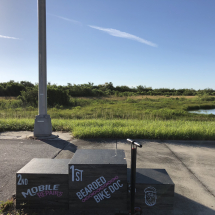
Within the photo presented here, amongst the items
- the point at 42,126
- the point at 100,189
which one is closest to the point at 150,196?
the point at 100,189

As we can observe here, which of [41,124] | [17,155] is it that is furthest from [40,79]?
[17,155]

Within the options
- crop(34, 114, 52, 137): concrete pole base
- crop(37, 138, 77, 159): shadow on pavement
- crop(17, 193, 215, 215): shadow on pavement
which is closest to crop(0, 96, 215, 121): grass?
crop(34, 114, 52, 137): concrete pole base

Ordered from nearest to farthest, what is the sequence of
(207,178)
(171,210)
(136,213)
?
(136,213)
(171,210)
(207,178)

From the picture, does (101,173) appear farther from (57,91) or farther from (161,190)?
(57,91)

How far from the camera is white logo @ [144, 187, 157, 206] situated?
9.75ft

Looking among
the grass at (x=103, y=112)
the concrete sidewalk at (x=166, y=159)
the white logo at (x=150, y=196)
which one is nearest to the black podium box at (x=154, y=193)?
the white logo at (x=150, y=196)

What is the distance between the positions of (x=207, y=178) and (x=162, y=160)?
1.26m

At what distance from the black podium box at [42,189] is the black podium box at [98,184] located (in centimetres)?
16

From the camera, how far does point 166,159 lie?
5363 mm

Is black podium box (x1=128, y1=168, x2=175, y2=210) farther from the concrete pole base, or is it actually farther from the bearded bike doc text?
the concrete pole base

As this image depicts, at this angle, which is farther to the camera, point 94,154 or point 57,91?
point 57,91

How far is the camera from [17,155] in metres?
5.56

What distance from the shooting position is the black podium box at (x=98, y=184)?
2.87 metres

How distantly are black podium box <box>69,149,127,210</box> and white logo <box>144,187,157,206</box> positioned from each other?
12.8 inches
